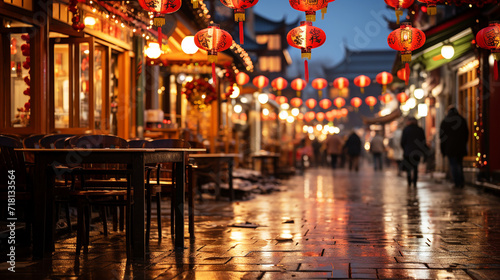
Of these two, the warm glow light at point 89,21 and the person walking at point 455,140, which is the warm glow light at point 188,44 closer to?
the warm glow light at point 89,21

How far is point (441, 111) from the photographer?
24.8m

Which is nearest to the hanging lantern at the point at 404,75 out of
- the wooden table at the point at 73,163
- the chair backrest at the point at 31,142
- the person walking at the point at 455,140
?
the person walking at the point at 455,140

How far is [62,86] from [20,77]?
162 cm

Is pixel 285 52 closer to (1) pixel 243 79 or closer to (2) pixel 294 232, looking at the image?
(1) pixel 243 79

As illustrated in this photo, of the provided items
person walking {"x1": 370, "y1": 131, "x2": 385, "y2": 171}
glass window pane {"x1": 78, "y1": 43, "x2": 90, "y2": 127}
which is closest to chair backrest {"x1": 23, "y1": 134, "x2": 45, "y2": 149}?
glass window pane {"x1": 78, "y1": 43, "x2": 90, "y2": 127}

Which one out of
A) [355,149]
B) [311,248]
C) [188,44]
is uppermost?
[188,44]

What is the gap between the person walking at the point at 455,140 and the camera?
1612 centimetres

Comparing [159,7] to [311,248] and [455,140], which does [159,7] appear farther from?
[455,140]

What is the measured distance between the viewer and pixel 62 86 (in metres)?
11.3

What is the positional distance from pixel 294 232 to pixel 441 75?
17.8 meters

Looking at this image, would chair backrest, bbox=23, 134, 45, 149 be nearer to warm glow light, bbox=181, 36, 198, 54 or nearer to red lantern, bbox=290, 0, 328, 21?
red lantern, bbox=290, 0, 328, 21

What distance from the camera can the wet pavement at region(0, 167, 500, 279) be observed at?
17.6ft

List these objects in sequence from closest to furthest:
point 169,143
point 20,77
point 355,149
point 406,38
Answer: point 169,143 → point 20,77 → point 406,38 → point 355,149

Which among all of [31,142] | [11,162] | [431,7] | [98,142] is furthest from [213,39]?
[11,162]
